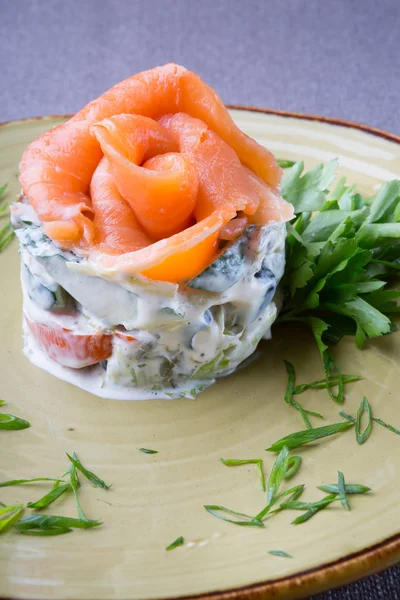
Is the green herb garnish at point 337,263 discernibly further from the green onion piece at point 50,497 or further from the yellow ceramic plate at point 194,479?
the green onion piece at point 50,497

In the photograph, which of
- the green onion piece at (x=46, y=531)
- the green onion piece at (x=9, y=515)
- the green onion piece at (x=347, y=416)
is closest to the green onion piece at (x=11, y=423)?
the green onion piece at (x=9, y=515)

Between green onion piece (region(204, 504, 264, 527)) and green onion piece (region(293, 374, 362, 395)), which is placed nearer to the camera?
green onion piece (region(204, 504, 264, 527))

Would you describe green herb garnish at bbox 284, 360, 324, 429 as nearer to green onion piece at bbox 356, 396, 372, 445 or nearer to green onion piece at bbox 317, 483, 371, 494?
green onion piece at bbox 356, 396, 372, 445

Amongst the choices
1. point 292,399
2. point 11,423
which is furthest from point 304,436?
point 11,423

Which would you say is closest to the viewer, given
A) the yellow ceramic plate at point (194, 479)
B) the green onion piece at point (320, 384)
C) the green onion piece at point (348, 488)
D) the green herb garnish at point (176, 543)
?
the yellow ceramic plate at point (194, 479)

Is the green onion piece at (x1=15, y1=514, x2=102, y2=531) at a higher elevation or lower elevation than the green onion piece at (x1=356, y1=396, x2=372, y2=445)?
lower

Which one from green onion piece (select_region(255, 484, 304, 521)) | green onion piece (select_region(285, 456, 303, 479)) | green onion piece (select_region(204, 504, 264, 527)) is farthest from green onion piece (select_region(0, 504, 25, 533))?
green onion piece (select_region(285, 456, 303, 479))
